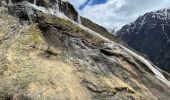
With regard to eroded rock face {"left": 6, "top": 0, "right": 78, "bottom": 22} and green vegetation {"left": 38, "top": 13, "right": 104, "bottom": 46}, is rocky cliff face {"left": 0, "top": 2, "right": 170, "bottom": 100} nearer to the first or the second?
green vegetation {"left": 38, "top": 13, "right": 104, "bottom": 46}

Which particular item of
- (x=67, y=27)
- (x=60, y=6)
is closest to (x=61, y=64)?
(x=67, y=27)

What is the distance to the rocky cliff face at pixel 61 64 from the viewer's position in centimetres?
2902

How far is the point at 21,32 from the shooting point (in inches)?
1378

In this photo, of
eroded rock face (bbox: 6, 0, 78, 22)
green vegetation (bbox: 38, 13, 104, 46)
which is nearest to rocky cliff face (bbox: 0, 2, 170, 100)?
green vegetation (bbox: 38, 13, 104, 46)

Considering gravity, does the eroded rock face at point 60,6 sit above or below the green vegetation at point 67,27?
above

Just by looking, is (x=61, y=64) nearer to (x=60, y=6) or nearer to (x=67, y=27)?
(x=67, y=27)

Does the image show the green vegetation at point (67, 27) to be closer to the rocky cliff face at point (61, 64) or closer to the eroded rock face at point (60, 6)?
the rocky cliff face at point (61, 64)

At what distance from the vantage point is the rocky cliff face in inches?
1142

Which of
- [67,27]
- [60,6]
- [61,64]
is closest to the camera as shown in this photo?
[61,64]

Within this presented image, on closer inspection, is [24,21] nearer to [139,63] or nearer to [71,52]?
[71,52]

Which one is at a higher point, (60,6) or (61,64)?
(60,6)

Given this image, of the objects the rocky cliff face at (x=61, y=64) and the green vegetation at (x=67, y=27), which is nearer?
the rocky cliff face at (x=61, y=64)

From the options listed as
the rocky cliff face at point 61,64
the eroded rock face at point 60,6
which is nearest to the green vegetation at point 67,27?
the rocky cliff face at point 61,64

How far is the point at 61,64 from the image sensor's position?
3216 cm
